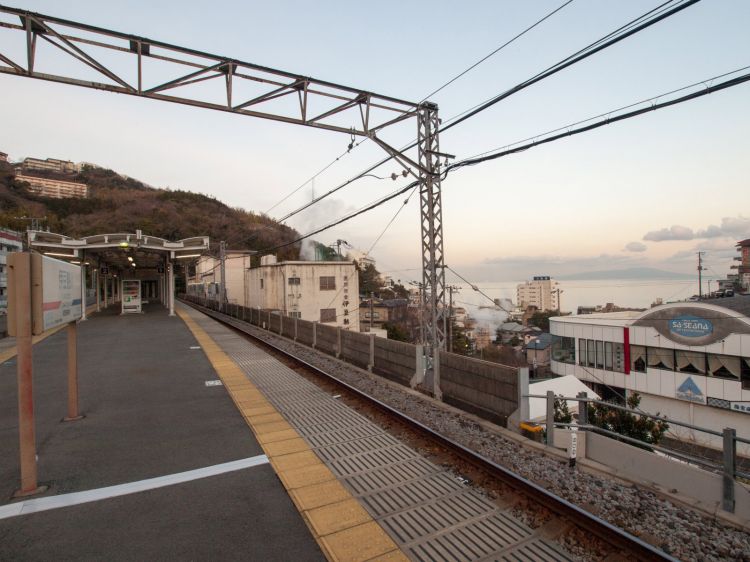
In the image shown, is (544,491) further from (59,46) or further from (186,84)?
(59,46)

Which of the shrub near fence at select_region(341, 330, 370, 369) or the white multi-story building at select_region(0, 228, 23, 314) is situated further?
the white multi-story building at select_region(0, 228, 23, 314)

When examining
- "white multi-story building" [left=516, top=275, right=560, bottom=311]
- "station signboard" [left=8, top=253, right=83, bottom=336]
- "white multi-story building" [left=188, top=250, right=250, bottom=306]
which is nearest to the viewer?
"station signboard" [left=8, top=253, right=83, bottom=336]

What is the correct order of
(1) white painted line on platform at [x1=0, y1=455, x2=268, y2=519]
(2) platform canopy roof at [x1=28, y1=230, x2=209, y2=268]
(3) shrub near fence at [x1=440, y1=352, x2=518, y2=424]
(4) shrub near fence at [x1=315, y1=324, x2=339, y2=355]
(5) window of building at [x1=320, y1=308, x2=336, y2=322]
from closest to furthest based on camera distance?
(1) white painted line on platform at [x1=0, y1=455, x2=268, y2=519]
(3) shrub near fence at [x1=440, y1=352, x2=518, y2=424]
(4) shrub near fence at [x1=315, y1=324, x2=339, y2=355]
(2) platform canopy roof at [x1=28, y1=230, x2=209, y2=268]
(5) window of building at [x1=320, y1=308, x2=336, y2=322]

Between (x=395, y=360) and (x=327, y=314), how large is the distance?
31399 millimetres

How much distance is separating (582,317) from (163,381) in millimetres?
32113

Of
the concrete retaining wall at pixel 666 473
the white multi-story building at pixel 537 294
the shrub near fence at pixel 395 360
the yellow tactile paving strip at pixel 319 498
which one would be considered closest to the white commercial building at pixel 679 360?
the shrub near fence at pixel 395 360

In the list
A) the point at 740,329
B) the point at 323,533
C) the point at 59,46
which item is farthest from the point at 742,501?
the point at 740,329

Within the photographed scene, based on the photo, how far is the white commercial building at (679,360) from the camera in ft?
77.3

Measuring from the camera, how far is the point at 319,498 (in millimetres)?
4379

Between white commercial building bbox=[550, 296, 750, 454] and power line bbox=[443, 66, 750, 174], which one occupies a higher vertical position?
power line bbox=[443, 66, 750, 174]

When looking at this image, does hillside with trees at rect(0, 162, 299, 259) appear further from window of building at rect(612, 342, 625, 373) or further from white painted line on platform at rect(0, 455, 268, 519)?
white painted line on platform at rect(0, 455, 268, 519)

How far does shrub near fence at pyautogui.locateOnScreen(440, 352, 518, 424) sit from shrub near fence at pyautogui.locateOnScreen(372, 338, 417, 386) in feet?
4.06

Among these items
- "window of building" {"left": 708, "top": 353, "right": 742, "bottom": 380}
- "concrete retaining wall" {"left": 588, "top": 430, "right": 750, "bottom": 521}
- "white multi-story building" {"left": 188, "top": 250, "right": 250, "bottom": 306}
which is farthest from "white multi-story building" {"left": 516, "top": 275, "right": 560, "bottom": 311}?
"concrete retaining wall" {"left": 588, "top": 430, "right": 750, "bottom": 521}

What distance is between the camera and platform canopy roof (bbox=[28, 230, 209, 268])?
2462 cm
